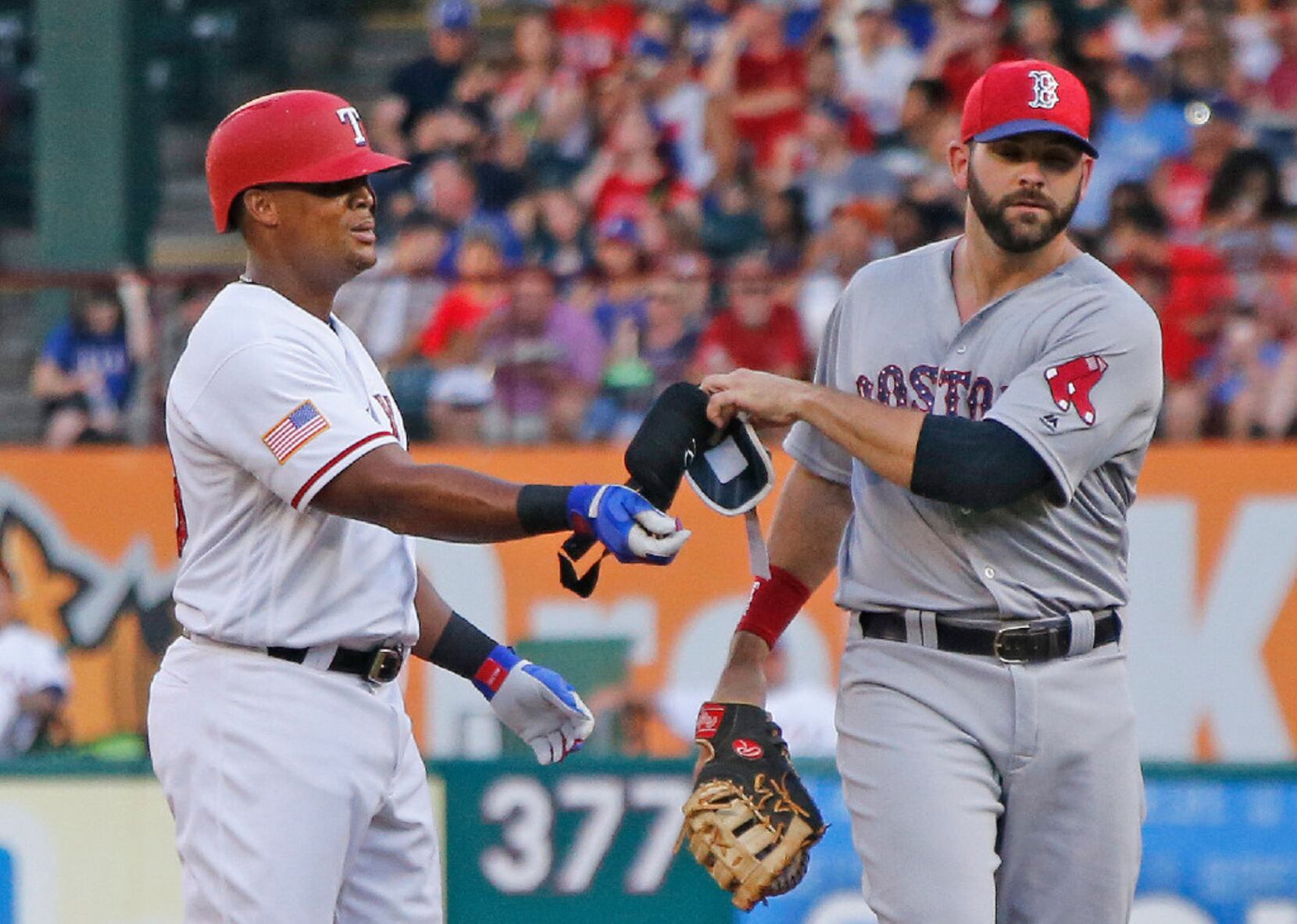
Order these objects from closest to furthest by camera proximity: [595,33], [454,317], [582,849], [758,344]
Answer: [582,849], [758,344], [454,317], [595,33]

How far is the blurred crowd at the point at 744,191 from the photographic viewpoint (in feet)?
27.5

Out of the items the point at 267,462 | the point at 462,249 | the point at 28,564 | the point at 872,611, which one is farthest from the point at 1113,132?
the point at 267,462

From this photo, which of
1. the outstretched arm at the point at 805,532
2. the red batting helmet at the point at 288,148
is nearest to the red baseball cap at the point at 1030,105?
the outstretched arm at the point at 805,532

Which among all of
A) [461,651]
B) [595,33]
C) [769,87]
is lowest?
[461,651]

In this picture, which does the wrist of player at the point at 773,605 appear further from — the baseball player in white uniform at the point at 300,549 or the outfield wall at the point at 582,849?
the outfield wall at the point at 582,849

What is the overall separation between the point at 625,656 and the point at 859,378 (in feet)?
14.9

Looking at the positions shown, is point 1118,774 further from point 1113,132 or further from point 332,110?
point 1113,132

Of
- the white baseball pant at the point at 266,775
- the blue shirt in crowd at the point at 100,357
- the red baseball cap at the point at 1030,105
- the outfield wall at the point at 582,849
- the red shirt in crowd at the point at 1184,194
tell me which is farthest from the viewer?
the red shirt in crowd at the point at 1184,194

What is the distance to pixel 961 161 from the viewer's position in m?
4.21

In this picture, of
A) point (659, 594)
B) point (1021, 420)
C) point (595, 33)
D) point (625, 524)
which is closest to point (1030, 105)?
point (1021, 420)

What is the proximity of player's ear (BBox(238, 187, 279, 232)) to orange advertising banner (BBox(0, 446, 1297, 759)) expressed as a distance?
440 cm

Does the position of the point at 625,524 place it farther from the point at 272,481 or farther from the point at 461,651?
the point at 461,651

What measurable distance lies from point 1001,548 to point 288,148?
66.1 inches

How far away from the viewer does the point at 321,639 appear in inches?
156
